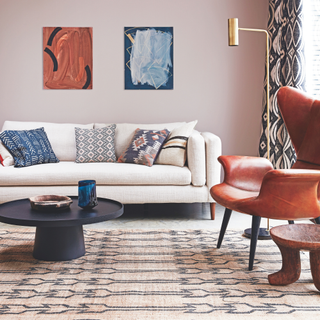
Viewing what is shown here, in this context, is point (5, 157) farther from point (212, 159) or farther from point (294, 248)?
point (294, 248)

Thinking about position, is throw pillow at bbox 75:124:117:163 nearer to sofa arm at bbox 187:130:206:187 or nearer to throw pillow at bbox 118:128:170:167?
throw pillow at bbox 118:128:170:167

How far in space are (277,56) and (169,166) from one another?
1.63 meters

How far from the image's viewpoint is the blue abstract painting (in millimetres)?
4133

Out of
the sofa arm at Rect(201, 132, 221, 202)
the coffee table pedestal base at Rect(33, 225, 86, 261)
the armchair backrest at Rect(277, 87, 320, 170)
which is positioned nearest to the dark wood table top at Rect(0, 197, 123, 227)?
the coffee table pedestal base at Rect(33, 225, 86, 261)

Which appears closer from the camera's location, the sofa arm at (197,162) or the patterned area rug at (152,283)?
the patterned area rug at (152,283)

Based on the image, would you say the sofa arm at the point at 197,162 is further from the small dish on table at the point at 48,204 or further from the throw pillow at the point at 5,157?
the throw pillow at the point at 5,157

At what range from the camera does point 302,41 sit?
324 centimetres

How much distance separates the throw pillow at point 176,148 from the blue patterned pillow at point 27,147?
A: 3.62 ft

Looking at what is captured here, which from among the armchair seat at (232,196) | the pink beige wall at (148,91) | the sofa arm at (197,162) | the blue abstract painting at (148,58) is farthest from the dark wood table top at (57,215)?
the blue abstract painting at (148,58)

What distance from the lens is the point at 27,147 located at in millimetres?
3352

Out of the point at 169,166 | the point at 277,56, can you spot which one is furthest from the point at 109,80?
the point at 277,56

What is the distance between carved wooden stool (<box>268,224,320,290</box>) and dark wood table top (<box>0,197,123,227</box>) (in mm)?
930

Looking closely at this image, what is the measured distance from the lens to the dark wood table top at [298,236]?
169cm

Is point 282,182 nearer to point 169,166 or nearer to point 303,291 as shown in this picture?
point 303,291
